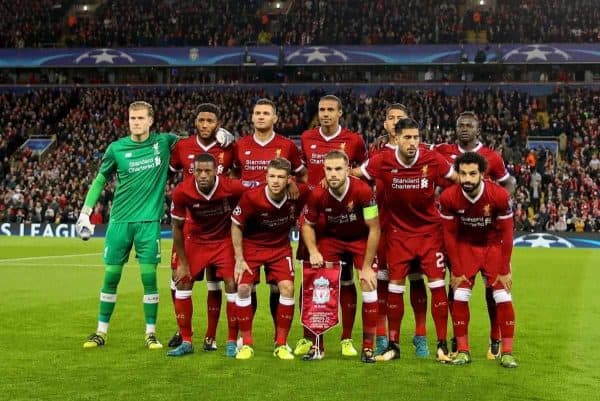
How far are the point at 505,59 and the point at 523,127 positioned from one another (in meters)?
4.17

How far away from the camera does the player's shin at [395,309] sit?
26.9 feet

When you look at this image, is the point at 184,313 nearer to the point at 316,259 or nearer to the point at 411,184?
the point at 316,259

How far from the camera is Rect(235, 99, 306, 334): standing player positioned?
863 cm

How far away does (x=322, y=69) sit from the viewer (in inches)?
1651

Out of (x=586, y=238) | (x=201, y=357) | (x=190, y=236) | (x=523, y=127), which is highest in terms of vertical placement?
(x=190, y=236)

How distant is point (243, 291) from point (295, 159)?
58.5 inches

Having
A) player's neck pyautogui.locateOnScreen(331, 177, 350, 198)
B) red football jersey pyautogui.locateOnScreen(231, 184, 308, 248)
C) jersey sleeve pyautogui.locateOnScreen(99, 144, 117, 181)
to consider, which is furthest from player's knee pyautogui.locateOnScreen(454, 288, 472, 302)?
jersey sleeve pyautogui.locateOnScreen(99, 144, 117, 181)

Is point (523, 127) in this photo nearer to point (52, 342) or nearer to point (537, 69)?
point (537, 69)

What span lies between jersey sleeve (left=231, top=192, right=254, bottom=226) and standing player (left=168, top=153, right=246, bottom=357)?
24 centimetres

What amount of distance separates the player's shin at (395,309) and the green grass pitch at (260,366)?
266 millimetres

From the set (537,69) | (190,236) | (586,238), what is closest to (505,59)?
(537,69)

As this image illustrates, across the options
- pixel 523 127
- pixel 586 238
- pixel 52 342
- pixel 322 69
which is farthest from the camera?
pixel 322 69

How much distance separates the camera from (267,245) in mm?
8344

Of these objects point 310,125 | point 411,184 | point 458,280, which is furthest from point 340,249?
point 310,125
